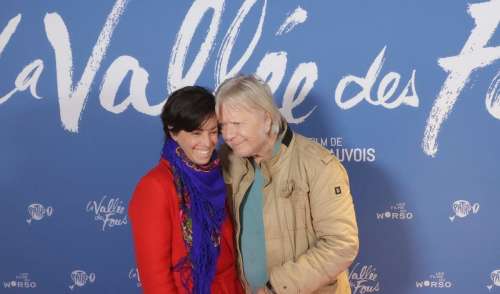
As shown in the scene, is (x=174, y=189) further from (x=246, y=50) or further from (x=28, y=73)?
(x=28, y=73)

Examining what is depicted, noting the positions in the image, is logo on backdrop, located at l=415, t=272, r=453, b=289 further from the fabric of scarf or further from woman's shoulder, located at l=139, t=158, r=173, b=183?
woman's shoulder, located at l=139, t=158, r=173, b=183

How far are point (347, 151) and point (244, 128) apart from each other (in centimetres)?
84

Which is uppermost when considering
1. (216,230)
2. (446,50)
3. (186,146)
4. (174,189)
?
(446,50)

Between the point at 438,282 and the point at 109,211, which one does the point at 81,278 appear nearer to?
the point at 109,211

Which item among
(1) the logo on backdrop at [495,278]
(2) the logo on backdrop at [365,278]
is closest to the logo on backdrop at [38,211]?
(2) the logo on backdrop at [365,278]

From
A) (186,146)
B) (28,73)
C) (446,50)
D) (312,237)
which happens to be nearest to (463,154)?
(446,50)

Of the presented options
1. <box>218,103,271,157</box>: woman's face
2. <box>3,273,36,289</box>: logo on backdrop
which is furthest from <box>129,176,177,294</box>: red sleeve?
<box>3,273,36,289</box>: logo on backdrop

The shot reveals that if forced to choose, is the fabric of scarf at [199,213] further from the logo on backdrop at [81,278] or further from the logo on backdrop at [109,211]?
the logo on backdrop at [81,278]

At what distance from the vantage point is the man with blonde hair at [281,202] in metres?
1.47

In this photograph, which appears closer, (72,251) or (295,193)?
(295,193)

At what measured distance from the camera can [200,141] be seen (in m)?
1.45

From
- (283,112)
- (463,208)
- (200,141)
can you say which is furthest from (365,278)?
(200,141)

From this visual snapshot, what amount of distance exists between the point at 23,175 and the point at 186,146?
1212 millimetres

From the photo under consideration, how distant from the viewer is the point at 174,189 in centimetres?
143
